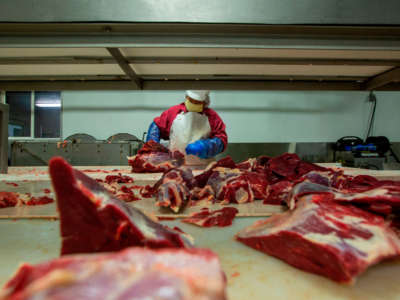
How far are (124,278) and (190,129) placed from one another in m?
4.00

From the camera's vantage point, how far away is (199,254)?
63cm

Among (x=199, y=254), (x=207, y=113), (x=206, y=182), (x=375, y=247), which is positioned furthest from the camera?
(x=207, y=113)

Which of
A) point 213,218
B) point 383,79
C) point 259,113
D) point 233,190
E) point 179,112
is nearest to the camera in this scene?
point 213,218

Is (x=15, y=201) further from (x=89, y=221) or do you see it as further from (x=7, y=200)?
(x=89, y=221)

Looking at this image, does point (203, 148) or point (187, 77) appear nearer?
point (187, 77)

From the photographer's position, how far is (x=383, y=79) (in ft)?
7.57

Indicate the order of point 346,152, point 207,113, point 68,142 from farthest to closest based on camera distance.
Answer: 1. point 346,152
2. point 68,142
3. point 207,113

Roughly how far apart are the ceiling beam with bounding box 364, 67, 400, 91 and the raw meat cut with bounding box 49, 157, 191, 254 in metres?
2.49

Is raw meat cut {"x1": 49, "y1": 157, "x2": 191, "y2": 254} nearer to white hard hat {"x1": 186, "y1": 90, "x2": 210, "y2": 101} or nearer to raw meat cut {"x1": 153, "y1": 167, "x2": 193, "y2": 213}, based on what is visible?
raw meat cut {"x1": 153, "y1": 167, "x2": 193, "y2": 213}

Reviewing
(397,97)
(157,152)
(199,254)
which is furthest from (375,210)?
(397,97)

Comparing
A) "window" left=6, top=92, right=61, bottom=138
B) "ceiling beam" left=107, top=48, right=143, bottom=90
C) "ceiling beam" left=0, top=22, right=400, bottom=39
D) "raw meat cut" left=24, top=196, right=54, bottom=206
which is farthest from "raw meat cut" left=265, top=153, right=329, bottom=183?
"window" left=6, top=92, right=61, bottom=138

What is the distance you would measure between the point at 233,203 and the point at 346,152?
217 inches

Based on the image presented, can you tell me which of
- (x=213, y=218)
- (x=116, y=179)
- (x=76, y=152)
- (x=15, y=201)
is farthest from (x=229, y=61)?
(x=76, y=152)

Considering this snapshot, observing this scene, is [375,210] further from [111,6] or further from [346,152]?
[346,152]
